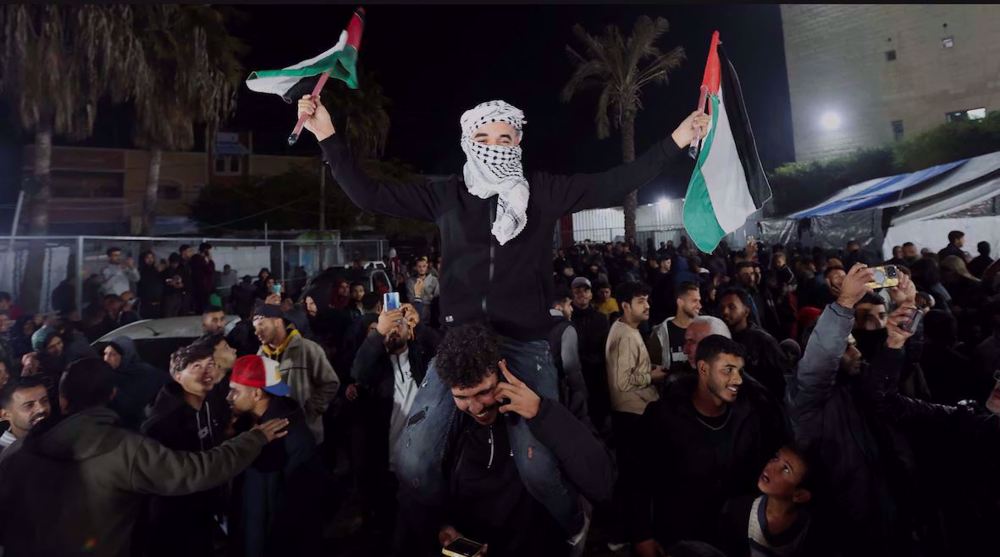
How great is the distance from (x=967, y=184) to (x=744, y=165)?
493 inches

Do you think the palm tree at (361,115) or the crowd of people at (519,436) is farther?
the palm tree at (361,115)

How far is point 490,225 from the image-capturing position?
8.53ft

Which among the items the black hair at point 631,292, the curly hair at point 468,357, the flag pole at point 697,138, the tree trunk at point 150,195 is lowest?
the curly hair at point 468,357

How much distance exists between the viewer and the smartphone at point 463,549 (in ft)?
7.32

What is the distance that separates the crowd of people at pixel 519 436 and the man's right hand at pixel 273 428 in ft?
0.04

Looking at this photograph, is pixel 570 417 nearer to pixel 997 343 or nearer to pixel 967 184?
pixel 997 343

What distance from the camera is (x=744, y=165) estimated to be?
11.3 ft

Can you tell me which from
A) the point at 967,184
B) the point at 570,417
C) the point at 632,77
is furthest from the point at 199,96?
the point at 967,184

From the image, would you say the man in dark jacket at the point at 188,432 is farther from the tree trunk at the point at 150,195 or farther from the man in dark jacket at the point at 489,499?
the tree trunk at the point at 150,195

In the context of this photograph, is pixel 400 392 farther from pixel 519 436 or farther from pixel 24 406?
pixel 24 406

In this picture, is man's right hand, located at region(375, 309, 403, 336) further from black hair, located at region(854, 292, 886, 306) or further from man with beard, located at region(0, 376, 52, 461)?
black hair, located at region(854, 292, 886, 306)

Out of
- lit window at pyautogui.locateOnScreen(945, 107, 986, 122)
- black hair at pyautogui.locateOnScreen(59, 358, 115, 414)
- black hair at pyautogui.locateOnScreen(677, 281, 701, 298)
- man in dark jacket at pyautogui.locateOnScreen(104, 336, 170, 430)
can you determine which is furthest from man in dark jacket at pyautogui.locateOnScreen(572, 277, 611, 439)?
lit window at pyautogui.locateOnScreen(945, 107, 986, 122)

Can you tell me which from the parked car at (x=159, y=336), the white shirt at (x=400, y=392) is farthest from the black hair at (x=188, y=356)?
the parked car at (x=159, y=336)

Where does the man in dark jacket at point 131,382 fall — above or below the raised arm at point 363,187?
below
